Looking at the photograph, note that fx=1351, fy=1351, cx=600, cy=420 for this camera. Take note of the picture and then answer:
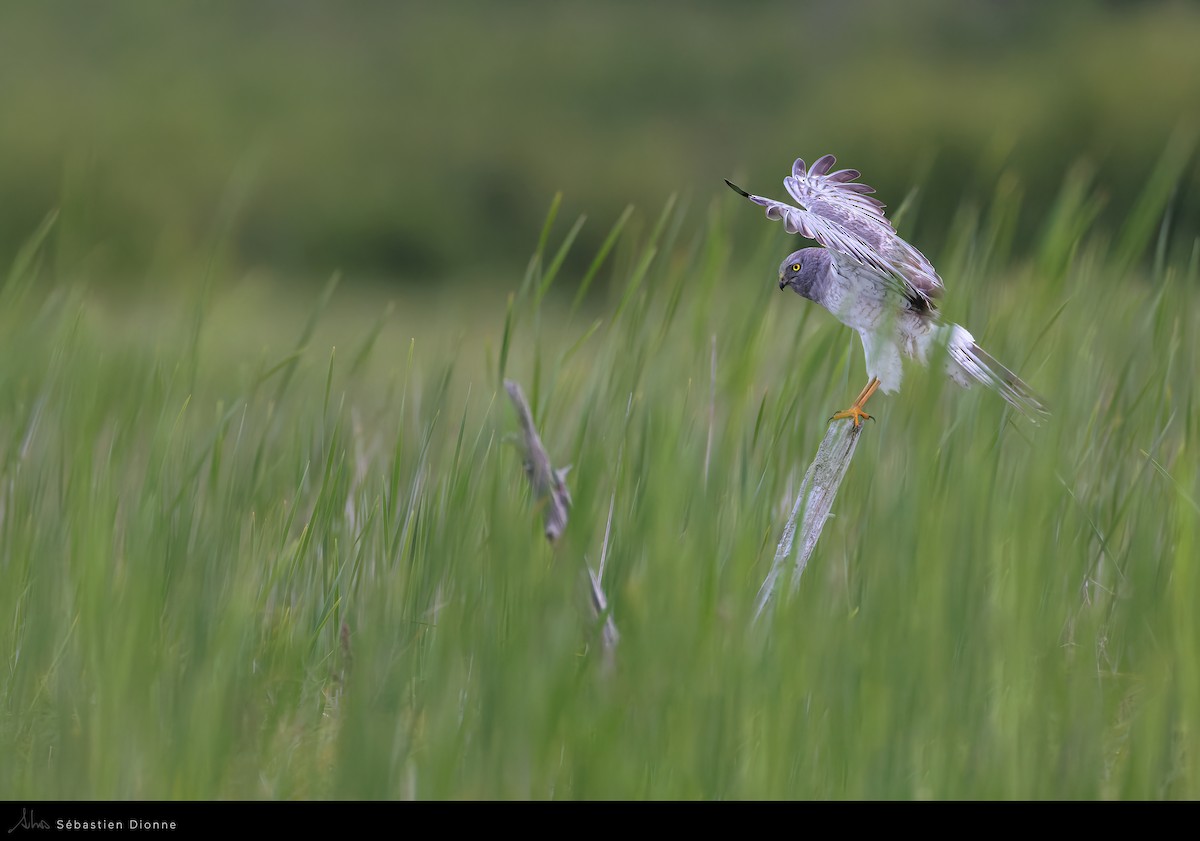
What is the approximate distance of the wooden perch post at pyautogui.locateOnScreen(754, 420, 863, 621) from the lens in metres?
2.02

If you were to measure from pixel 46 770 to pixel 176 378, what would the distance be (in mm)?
685

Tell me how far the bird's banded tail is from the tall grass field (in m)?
0.04

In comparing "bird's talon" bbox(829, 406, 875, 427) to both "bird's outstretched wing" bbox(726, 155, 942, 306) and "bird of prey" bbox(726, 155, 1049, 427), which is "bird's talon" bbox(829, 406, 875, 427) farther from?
"bird's outstretched wing" bbox(726, 155, 942, 306)

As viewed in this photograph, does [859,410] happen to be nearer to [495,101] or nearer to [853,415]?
[853,415]

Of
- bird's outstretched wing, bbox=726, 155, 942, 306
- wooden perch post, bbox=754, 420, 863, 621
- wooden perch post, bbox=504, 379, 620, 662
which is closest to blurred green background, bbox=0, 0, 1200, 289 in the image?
bird's outstretched wing, bbox=726, 155, 942, 306

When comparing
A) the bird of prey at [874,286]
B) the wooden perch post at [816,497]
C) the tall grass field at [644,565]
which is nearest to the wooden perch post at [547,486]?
the tall grass field at [644,565]

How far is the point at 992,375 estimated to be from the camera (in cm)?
197

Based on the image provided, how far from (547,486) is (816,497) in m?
0.45

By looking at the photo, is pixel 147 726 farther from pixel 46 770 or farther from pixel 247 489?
pixel 247 489

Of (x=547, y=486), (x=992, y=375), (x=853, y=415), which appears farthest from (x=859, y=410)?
(x=547, y=486)

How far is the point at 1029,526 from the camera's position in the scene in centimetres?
178

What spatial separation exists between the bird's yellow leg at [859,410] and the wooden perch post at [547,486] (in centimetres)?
50

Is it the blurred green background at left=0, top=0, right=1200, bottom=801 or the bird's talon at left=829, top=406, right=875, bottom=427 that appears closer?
the blurred green background at left=0, top=0, right=1200, bottom=801
